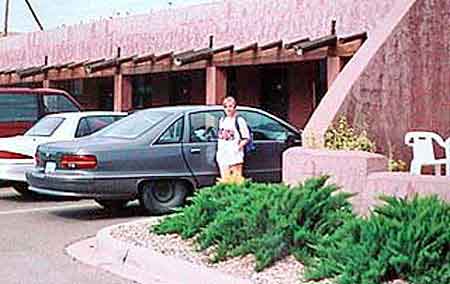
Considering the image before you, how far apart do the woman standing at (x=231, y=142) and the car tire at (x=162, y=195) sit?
3.06ft

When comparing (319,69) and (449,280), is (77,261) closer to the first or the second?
(449,280)

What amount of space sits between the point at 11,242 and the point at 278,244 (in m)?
Answer: 4.24

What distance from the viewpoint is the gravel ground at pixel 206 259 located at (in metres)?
8.38

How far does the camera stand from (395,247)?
7.40 meters

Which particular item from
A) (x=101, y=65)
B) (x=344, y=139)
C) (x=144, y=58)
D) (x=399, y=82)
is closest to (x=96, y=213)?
(x=344, y=139)

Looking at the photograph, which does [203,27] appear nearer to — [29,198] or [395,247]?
[29,198]

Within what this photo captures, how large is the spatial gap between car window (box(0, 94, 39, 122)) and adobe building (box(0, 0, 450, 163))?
17.2 ft

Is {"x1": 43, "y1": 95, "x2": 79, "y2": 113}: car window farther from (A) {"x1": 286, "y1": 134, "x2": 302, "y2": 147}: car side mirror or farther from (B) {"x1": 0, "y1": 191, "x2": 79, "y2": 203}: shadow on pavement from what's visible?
(A) {"x1": 286, "y1": 134, "x2": 302, "y2": 147}: car side mirror

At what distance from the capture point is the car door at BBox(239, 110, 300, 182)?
1448cm

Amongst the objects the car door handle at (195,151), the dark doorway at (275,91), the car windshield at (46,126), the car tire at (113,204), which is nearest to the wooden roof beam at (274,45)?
the dark doorway at (275,91)

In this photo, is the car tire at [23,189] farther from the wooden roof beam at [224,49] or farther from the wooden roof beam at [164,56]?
the wooden roof beam at [164,56]

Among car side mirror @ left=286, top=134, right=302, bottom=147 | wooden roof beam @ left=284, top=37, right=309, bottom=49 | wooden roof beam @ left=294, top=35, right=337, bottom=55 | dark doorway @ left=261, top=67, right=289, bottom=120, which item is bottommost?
car side mirror @ left=286, top=134, right=302, bottom=147

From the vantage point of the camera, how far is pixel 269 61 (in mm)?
21562

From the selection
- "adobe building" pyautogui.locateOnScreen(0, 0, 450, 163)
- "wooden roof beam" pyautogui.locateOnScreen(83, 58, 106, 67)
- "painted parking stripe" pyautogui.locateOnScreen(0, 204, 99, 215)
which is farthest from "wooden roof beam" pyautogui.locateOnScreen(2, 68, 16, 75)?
"painted parking stripe" pyautogui.locateOnScreen(0, 204, 99, 215)
